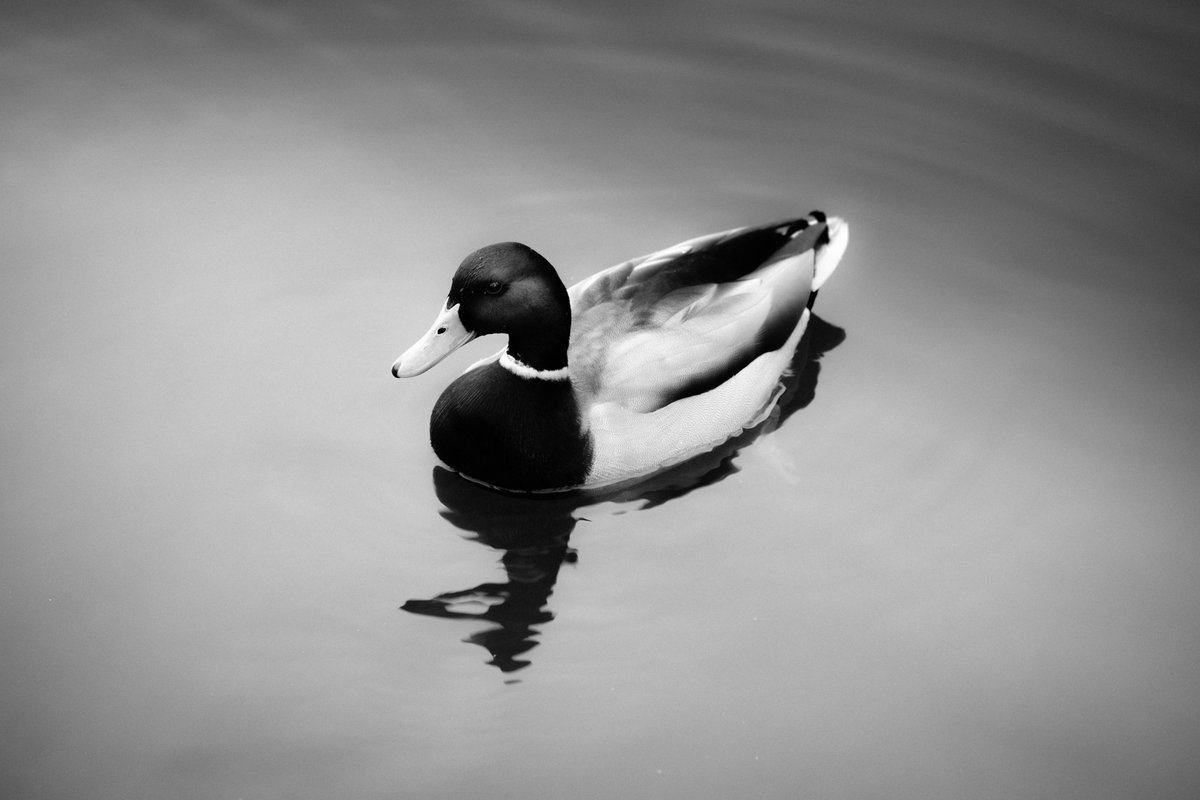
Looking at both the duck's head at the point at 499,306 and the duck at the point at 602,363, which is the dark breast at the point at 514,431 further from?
the duck's head at the point at 499,306

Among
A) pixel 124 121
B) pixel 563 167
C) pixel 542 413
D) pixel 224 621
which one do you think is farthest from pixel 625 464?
pixel 124 121

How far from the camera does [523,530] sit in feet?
16.8

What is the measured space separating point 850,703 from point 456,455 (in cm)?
176

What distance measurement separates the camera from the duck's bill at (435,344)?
4840 millimetres

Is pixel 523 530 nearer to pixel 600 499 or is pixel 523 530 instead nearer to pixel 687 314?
pixel 600 499

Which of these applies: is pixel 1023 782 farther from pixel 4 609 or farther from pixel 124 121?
pixel 124 121

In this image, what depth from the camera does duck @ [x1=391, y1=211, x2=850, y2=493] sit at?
4863 millimetres

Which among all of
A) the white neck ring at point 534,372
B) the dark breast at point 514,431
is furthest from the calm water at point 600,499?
the white neck ring at point 534,372

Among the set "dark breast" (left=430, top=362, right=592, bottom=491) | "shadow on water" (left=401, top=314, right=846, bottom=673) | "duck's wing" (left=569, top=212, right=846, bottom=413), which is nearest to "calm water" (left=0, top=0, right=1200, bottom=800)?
"shadow on water" (left=401, top=314, right=846, bottom=673)

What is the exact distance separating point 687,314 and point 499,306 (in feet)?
2.78

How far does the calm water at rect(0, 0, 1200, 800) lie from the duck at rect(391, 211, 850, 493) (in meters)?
0.20

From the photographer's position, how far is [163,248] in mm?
6293

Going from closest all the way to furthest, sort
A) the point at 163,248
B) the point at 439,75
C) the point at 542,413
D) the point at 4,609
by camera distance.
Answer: the point at 4,609 < the point at 542,413 < the point at 163,248 < the point at 439,75

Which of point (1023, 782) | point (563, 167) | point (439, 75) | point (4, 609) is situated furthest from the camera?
point (439, 75)
